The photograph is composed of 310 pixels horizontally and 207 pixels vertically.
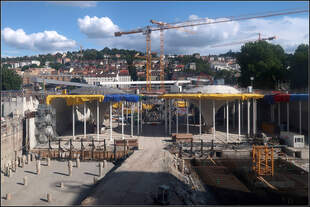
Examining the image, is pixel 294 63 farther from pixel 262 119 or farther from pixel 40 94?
pixel 40 94

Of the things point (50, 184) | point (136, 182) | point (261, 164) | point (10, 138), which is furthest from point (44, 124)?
point (261, 164)

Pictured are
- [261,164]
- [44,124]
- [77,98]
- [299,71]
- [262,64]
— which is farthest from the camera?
[262,64]

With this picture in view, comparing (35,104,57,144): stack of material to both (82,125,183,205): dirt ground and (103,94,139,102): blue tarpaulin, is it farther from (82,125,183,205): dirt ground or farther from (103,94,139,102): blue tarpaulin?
(82,125,183,205): dirt ground

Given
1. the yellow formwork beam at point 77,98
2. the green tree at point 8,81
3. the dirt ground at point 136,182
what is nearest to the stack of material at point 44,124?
the yellow formwork beam at point 77,98

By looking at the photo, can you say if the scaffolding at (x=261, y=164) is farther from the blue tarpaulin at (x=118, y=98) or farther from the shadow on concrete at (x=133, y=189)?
the blue tarpaulin at (x=118, y=98)

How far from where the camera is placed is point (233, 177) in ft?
58.1

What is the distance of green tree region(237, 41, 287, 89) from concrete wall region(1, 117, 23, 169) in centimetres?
3418

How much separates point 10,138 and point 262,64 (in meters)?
35.9

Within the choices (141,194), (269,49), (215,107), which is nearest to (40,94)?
(215,107)

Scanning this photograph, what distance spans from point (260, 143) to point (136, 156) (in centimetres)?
969

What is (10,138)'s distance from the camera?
21.4 metres

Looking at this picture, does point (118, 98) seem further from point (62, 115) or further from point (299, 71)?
point (299, 71)

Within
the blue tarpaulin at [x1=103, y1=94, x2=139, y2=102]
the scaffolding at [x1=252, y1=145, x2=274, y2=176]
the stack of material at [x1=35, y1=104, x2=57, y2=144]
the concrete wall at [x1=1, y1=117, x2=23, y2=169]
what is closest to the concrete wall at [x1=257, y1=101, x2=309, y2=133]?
the scaffolding at [x1=252, y1=145, x2=274, y2=176]

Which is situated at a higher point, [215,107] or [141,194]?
[215,107]
